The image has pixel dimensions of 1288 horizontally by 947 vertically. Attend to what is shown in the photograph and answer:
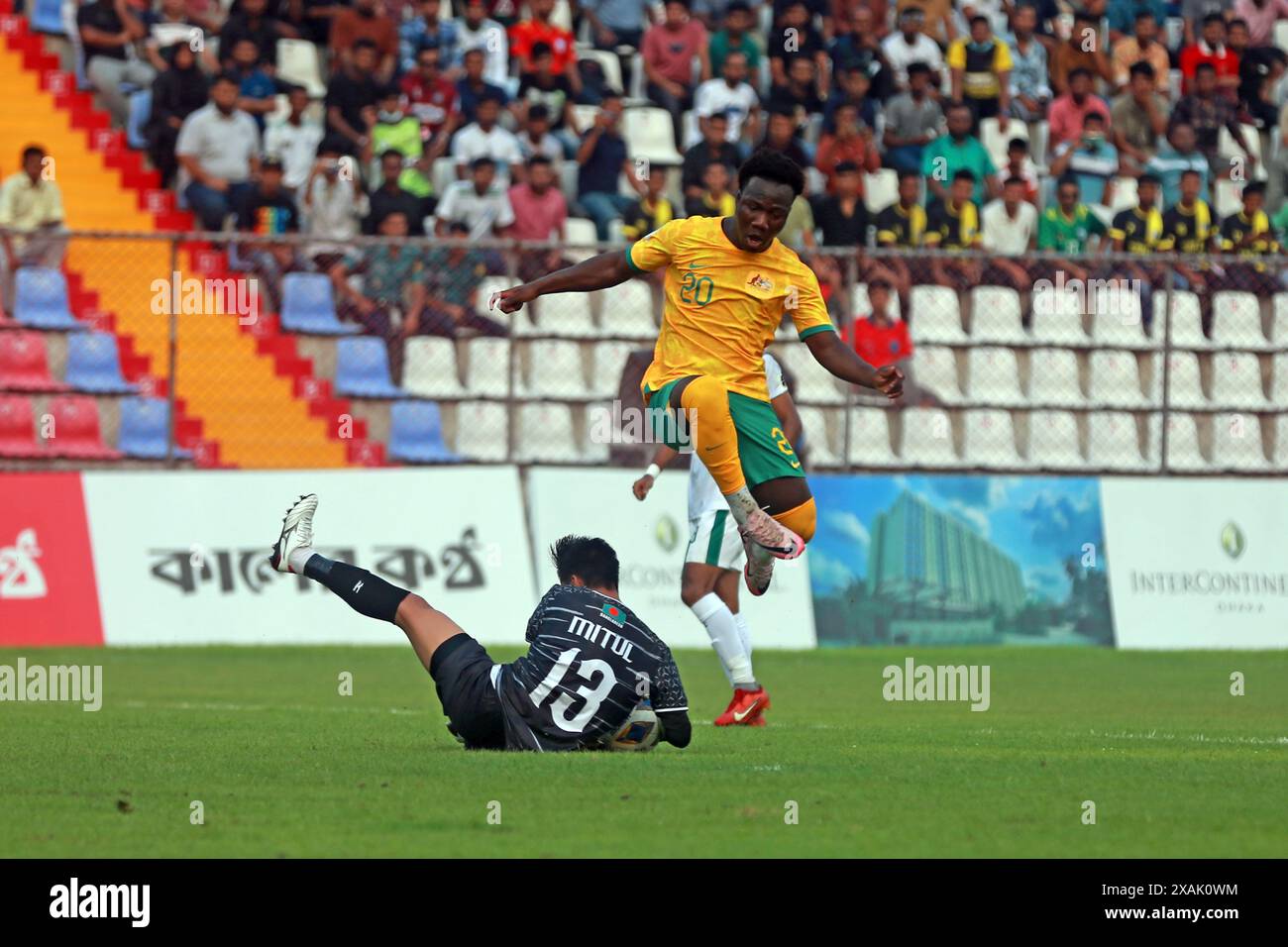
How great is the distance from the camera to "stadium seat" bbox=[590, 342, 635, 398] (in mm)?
22766

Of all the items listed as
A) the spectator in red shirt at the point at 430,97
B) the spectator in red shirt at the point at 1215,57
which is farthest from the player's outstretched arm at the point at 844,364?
the spectator in red shirt at the point at 1215,57

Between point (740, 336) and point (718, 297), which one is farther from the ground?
point (718, 297)

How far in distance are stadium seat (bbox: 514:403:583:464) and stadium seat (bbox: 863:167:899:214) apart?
6.01 metres

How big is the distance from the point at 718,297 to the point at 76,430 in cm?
1064

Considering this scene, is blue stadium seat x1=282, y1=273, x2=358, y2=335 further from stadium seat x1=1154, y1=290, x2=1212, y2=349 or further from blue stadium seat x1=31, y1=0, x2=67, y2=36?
stadium seat x1=1154, y1=290, x2=1212, y2=349

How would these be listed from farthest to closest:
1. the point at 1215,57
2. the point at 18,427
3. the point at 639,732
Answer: the point at 1215,57
the point at 18,427
the point at 639,732

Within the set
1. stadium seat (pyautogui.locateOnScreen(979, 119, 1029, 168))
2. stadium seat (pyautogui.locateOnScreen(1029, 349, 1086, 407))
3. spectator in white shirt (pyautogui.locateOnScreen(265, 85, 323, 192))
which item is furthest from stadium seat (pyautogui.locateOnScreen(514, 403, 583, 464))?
stadium seat (pyautogui.locateOnScreen(979, 119, 1029, 168))

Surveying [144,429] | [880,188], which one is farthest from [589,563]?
[880,188]

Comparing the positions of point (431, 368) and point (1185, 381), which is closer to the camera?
point (431, 368)

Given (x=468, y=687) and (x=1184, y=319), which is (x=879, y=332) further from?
(x=468, y=687)

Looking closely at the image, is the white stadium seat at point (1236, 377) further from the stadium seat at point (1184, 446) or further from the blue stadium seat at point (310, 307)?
the blue stadium seat at point (310, 307)

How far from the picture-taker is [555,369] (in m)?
22.6

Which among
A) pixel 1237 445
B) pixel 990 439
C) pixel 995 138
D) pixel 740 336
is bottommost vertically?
pixel 1237 445

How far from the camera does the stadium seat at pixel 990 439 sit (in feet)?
76.6
